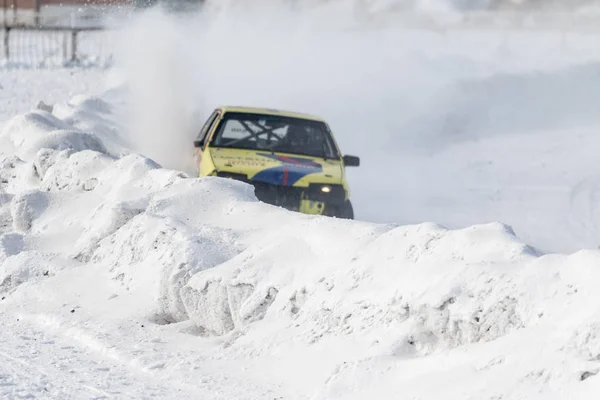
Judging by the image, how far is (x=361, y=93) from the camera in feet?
97.4

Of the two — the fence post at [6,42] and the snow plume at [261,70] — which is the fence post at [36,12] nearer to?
the fence post at [6,42]

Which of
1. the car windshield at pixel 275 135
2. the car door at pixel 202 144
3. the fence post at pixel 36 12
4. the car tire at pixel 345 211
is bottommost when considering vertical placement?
the fence post at pixel 36 12

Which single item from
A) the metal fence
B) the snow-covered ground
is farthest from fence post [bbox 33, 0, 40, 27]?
the snow-covered ground

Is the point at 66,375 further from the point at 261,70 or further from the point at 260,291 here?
the point at 261,70

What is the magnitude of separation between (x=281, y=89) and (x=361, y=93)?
190 centimetres

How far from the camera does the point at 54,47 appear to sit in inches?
1344

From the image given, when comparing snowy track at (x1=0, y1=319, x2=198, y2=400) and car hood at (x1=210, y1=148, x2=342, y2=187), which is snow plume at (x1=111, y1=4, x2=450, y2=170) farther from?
snowy track at (x1=0, y1=319, x2=198, y2=400)

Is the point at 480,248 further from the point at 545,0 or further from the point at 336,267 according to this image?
the point at 545,0

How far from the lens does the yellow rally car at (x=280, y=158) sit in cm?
1154

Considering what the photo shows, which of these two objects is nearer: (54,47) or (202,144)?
(202,144)

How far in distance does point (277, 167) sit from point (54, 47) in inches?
929

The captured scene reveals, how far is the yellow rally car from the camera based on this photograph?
11.5 metres

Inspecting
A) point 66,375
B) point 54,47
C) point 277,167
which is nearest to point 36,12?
point 54,47

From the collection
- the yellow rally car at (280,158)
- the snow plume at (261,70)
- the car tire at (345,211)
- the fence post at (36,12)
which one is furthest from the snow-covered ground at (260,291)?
the fence post at (36,12)
